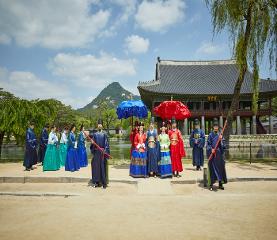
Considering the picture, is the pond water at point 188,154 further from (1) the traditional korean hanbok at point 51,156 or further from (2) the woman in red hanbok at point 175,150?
(2) the woman in red hanbok at point 175,150

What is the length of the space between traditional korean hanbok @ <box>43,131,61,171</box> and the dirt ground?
3903 mm

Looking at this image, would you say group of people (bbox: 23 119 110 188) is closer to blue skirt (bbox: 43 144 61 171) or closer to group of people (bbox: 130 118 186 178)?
blue skirt (bbox: 43 144 61 171)

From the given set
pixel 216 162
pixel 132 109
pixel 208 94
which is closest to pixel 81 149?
pixel 132 109

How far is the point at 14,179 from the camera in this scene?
8641mm

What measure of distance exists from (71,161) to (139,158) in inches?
120

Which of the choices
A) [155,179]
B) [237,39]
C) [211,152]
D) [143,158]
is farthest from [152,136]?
[237,39]

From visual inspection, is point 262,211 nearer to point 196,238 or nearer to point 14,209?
point 196,238

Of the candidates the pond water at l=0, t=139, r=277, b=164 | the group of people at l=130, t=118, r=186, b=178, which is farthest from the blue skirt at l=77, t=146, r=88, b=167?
the group of people at l=130, t=118, r=186, b=178

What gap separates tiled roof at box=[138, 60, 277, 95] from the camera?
33.4 m

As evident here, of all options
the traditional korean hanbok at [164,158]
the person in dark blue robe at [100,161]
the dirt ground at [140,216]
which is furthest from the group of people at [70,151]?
the traditional korean hanbok at [164,158]

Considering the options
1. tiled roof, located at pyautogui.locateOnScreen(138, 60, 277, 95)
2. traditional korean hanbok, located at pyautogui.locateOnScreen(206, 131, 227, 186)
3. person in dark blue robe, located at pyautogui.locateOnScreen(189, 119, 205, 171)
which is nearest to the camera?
traditional korean hanbok, located at pyautogui.locateOnScreen(206, 131, 227, 186)

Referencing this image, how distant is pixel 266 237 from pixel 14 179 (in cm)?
720

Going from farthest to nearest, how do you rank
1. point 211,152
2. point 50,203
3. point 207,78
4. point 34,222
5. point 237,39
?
point 207,78 → point 237,39 → point 211,152 → point 50,203 → point 34,222

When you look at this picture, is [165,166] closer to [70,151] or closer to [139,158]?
[139,158]
